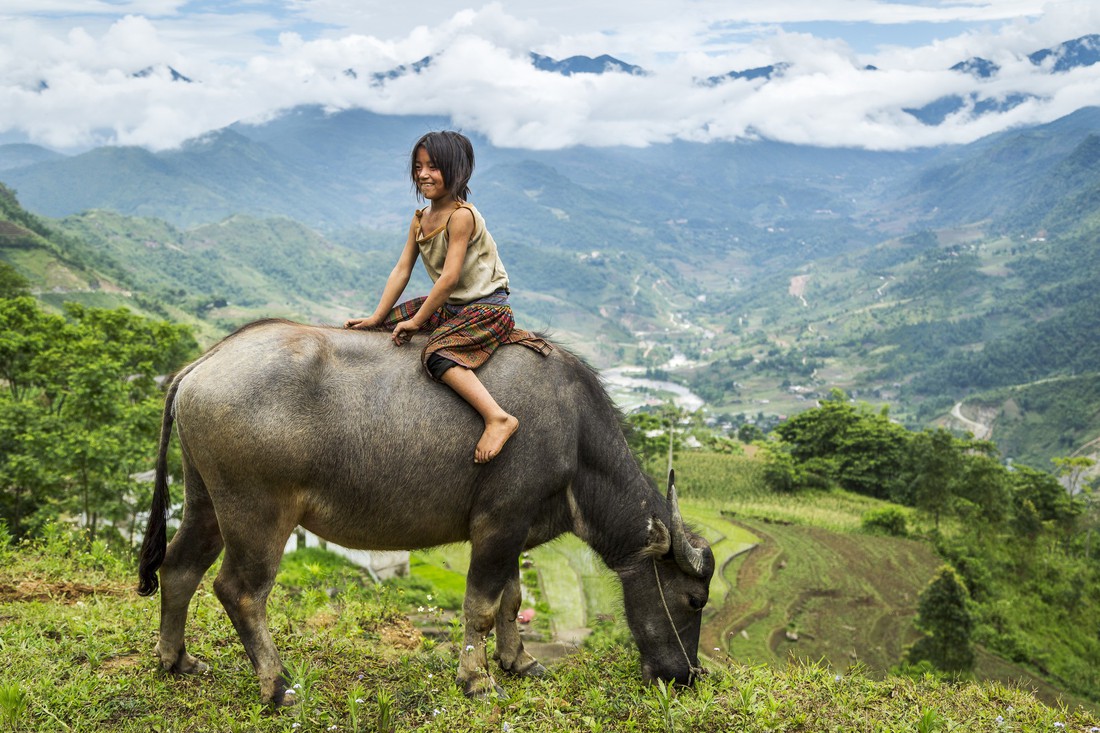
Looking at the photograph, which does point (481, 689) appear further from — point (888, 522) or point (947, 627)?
point (888, 522)

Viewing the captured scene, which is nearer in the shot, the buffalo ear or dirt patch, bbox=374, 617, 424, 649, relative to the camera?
the buffalo ear

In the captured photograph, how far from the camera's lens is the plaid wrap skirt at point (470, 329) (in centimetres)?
489

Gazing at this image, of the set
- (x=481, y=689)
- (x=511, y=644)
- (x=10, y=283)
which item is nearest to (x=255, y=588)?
(x=481, y=689)

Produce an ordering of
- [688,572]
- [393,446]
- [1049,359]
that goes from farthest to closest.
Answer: [1049,359] < [688,572] < [393,446]

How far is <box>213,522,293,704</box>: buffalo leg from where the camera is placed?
4.57m

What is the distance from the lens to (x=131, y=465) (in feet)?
72.7

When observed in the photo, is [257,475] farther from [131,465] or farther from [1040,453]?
[1040,453]

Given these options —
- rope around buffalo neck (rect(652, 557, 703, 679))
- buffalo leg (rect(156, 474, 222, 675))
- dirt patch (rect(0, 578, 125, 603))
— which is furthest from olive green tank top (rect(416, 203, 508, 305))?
dirt patch (rect(0, 578, 125, 603))

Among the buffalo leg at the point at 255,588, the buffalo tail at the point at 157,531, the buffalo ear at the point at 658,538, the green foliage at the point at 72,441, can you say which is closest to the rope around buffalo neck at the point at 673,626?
the buffalo ear at the point at 658,538

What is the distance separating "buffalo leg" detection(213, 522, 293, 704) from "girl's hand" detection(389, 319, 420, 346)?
4.61 ft

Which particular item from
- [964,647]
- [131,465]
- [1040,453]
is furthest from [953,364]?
[131,465]

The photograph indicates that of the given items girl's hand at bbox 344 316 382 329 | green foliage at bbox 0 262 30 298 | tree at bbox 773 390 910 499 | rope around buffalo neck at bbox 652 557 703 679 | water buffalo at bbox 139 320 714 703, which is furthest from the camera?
tree at bbox 773 390 910 499

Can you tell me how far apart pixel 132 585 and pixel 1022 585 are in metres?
37.2

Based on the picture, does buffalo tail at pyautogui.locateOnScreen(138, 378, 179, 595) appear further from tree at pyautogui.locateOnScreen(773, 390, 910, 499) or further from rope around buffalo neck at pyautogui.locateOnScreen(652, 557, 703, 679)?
tree at pyautogui.locateOnScreen(773, 390, 910, 499)
